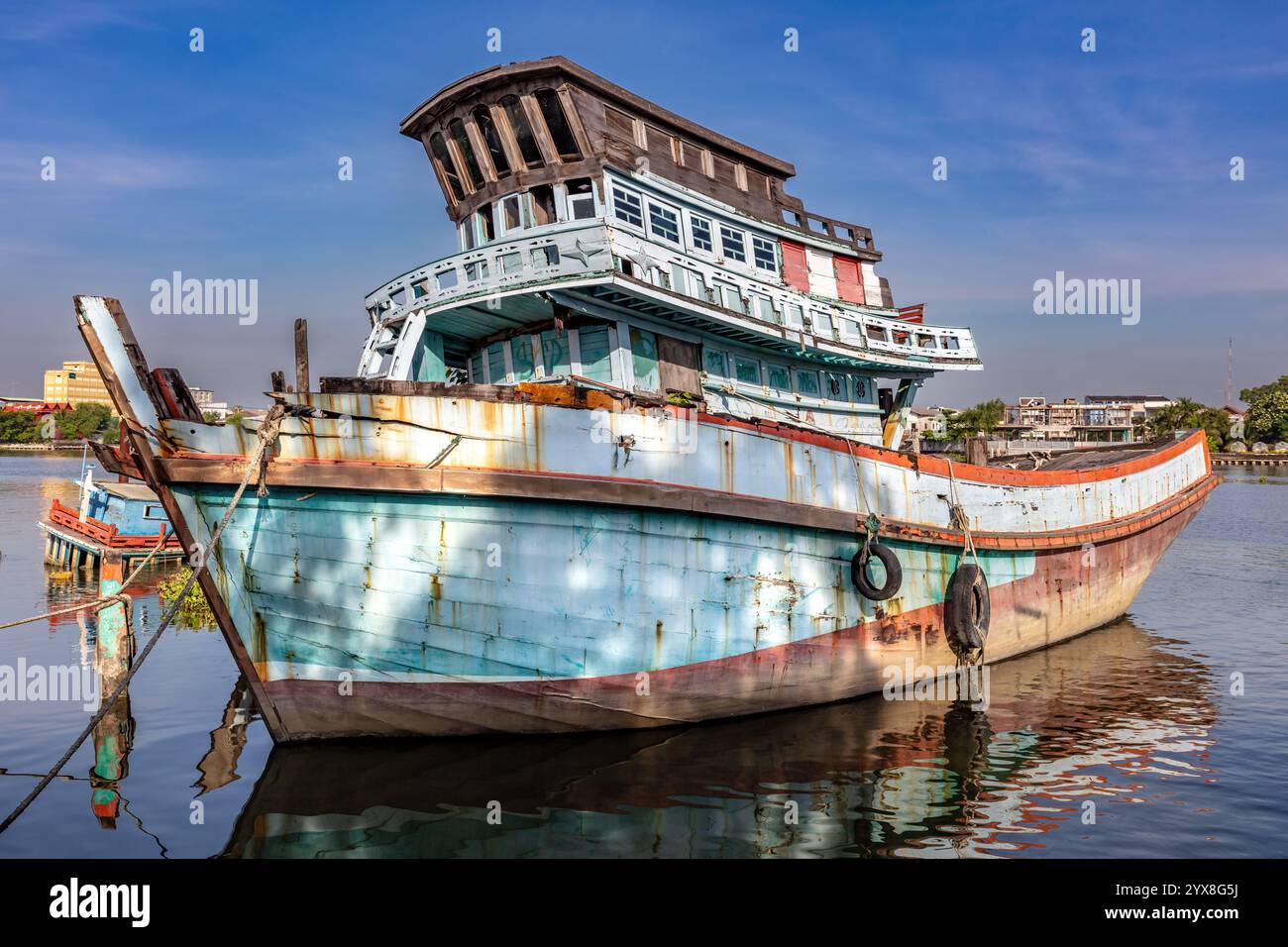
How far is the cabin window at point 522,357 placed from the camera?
13.8 meters

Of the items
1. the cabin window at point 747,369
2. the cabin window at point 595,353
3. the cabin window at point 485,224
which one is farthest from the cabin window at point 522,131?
the cabin window at point 747,369

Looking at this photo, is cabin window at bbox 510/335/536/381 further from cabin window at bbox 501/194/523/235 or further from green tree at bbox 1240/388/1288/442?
green tree at bbox 1240/388/1288/442

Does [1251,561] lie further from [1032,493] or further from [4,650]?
[4,650]

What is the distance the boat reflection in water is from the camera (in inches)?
305

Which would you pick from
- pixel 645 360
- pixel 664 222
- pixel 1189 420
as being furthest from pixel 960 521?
pixel 1189 420

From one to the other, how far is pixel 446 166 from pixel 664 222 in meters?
4.16

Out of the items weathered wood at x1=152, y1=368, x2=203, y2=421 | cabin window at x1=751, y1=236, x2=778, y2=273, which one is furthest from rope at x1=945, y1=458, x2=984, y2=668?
weathered wood at x1=152, y1=368, x2=203, y2=421

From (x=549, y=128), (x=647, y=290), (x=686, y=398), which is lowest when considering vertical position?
(x=686, y=398)

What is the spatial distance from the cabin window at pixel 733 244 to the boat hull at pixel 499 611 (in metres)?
6.00

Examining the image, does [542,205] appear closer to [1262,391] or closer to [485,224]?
[485,224]

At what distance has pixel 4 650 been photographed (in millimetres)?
15922

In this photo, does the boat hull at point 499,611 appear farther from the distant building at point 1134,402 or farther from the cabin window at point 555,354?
the distant building at point 1134,402
